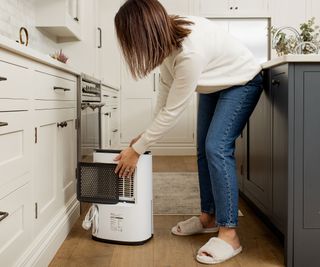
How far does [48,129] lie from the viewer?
1650mm

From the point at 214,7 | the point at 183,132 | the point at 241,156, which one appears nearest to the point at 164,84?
the point at 241,156

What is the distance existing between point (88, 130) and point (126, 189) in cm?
79

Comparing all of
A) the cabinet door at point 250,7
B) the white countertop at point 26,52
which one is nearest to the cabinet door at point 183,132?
the cabinet door at point 250,7

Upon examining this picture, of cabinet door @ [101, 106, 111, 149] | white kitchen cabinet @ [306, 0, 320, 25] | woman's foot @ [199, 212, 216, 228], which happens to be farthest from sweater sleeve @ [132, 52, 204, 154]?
white kitchen cabinet @ [306, 0, 320, 25]

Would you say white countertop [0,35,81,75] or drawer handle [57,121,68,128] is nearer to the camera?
white countertop [0,35,81,75]

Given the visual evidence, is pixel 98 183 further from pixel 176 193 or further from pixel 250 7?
pixel 250 7

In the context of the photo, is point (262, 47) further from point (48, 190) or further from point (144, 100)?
point (48, 190)

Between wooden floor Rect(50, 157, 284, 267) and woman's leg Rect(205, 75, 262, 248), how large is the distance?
0.12 metres

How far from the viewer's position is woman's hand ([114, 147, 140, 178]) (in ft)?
5.39

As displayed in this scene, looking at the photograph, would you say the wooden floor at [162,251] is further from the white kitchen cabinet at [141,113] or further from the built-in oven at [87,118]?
the white kitchen cabinet at [141,113]

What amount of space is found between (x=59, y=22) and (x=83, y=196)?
1719mm

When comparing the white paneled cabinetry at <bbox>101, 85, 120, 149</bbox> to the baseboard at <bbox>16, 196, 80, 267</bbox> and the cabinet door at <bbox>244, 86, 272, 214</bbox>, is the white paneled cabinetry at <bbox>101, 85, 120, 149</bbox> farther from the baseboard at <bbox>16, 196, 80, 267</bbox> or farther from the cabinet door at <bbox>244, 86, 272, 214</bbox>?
the cabinet door at <bbox>244, 86, 272, 214</bbox>

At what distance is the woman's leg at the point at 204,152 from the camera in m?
1.86

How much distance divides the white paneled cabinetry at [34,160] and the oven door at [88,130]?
204mm
